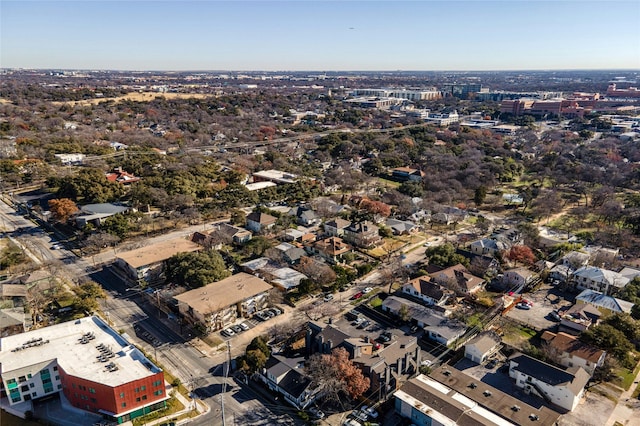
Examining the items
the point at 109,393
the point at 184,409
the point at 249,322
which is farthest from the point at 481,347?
the point at 109,393

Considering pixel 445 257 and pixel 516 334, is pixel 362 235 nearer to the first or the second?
pixel 445 257

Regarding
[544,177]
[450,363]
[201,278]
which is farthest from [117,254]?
[544,177]

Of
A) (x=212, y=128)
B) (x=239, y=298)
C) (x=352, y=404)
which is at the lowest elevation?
(x=352, y=404)

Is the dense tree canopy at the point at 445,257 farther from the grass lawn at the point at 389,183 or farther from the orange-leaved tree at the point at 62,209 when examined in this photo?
the orange-leaved tree at the point at 62,209

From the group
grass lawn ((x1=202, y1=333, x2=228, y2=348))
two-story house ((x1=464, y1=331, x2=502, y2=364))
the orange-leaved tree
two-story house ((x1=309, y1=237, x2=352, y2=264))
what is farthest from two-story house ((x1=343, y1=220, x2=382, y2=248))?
the orange-leaved tree

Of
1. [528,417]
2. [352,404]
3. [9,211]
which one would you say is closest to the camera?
[528,417]

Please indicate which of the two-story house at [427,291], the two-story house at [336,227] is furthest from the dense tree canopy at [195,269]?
the two-story house at [427,291]

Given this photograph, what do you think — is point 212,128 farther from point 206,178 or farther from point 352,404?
point 352,404

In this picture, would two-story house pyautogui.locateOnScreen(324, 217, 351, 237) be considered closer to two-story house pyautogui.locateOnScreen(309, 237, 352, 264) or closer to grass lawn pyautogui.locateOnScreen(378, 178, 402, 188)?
two-story house pyautogui.locateOnScreen(309, 237, 352, 264)
